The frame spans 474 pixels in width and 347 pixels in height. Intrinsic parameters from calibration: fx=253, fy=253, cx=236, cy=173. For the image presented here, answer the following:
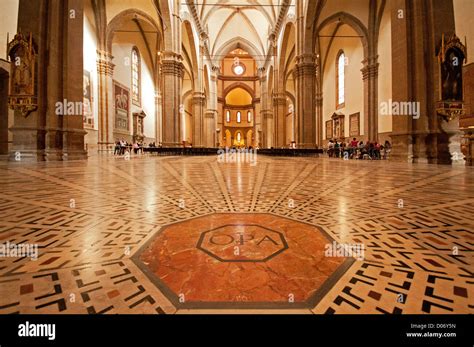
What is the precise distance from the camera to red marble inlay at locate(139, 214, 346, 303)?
1045 millimetres

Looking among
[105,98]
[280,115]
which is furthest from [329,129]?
[105,98]

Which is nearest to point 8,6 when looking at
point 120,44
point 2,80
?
point 2,80

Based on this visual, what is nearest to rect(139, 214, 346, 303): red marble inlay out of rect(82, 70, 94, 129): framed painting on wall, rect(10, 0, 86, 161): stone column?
rect(10, 0, 86, 161): stone column

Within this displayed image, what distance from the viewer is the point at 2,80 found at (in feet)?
35.7

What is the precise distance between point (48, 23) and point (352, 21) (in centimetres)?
1780

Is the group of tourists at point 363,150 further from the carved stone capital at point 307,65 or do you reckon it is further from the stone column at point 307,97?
the carved stone capital at point 307,65

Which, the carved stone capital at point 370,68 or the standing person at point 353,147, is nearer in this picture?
the standing person at point 353,147

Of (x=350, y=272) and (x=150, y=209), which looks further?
(x=150, y=209)

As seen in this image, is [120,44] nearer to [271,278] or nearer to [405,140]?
[405,140]

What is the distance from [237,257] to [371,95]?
63.9 feet

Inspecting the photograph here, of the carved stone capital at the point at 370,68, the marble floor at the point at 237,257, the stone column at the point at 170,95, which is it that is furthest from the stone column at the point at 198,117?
the marble floor at the point at 237,257

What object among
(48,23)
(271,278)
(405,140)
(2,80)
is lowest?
(271,278)

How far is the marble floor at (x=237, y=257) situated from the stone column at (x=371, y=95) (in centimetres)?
1681

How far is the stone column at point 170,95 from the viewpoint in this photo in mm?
17203
